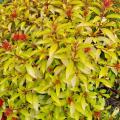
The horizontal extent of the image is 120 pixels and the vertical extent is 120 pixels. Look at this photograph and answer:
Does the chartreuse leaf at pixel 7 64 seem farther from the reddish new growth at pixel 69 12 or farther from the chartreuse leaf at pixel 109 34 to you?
the chartreuse leaf at pixel 109 34

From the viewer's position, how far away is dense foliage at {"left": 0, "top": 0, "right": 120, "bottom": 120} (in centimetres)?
289

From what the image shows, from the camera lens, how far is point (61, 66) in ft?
9.59

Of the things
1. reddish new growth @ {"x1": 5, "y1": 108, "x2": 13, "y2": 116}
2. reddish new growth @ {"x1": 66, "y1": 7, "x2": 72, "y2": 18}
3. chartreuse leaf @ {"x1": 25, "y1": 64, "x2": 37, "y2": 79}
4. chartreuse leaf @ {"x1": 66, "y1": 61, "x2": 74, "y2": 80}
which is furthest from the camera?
reddish new growth @ {"x1": 66, "y1": 7, "x2": 72, "y2": 18}

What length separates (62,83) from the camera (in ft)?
9.62

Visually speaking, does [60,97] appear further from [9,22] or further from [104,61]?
[9,22]

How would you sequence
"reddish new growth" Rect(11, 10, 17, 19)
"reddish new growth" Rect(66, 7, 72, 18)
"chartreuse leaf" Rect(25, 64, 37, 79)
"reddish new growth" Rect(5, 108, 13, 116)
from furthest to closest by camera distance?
"reddish new growth" Rect(11, 10, 17, 19) < "reddish new growth" Rect(66, 7, 72, 18) < "reddish new growth" Rect(5, 108, 13, 116) < "chartreuse leaf" Rect(25, 64, 37, 79)

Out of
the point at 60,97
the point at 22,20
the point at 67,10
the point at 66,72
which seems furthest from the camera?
the point at 22,20

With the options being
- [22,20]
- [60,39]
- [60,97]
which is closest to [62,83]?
[60,97]

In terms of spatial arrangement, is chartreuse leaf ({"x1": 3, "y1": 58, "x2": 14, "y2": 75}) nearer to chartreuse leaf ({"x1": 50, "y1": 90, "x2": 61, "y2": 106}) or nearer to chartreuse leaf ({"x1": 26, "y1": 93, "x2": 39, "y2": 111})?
chartreuse leaf ({"x1": 26, "y1": 93, "x2": 39, "y2": 111})

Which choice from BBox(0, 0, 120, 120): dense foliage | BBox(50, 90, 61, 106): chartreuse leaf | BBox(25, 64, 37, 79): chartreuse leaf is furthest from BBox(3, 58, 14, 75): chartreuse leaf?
BBox(50, 90, 61, 106): chartreuse leaf

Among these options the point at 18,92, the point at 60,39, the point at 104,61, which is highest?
the point at 60,39

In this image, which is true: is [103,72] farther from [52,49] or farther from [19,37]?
[19,37]

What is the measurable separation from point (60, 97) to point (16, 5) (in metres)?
1.23

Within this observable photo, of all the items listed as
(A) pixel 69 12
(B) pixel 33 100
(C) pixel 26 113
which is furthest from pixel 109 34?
(C) pixel 26 113
